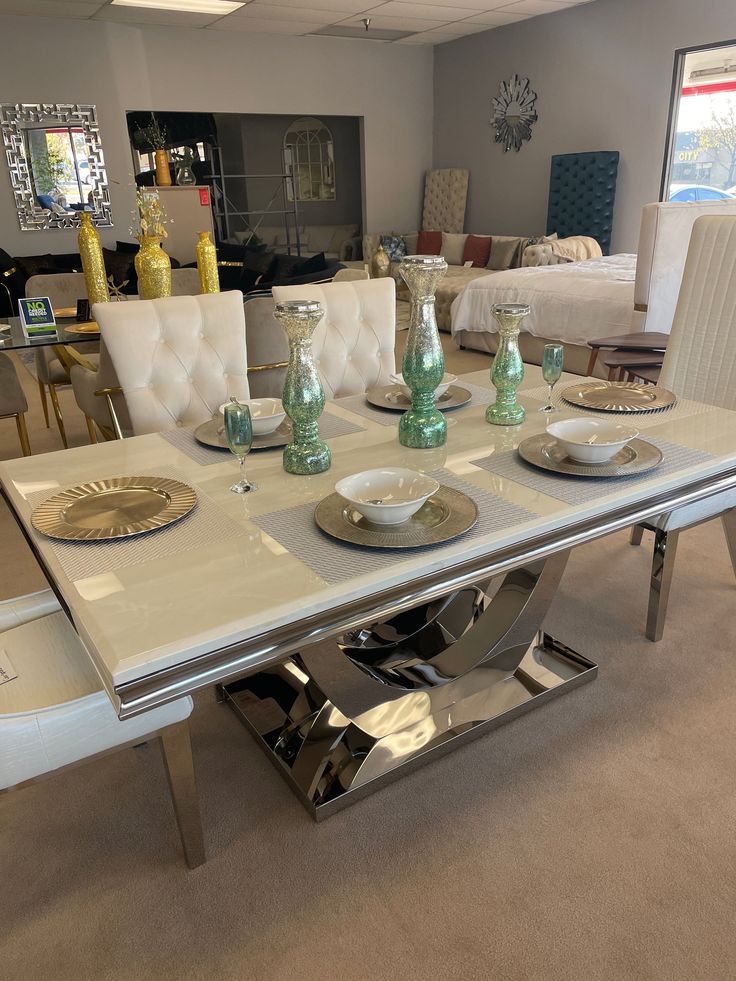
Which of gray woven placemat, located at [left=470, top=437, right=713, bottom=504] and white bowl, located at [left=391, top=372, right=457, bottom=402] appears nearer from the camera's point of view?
gray woven placemat, located at [left=470, top=437, right=713, bottom=504]

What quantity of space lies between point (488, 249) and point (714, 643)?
5.92 m

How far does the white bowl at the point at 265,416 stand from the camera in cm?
167

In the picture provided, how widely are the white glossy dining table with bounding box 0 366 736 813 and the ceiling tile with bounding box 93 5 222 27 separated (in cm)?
560

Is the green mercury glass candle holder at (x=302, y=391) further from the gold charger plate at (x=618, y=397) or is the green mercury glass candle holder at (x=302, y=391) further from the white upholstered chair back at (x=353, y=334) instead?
the white upholstered chair back at (x=353, y=334)

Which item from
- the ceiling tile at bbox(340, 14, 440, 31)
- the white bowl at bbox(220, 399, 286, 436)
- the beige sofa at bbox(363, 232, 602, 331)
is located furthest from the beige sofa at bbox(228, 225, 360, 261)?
the white bowl at bbox(220, 399, 286, 436)

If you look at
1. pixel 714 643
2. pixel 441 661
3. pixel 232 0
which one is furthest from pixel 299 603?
pixel 232 0

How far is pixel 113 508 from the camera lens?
134cm

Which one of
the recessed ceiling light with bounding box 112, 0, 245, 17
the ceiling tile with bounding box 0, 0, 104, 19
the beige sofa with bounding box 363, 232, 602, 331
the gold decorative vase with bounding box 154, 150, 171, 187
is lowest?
the beige sofa with bounding box 363, 232, 602, 331

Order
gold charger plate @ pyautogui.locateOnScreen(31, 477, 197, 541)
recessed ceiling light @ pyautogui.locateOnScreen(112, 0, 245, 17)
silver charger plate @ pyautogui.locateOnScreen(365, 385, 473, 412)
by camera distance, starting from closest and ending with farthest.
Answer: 1. gold charger plate @ pyautogui.locateOnScreen(31, 477, 197, 541)
2. silver charger plate @ pyautogui.locateOnScreen(365, 385, 473, 412)
3. recessed ceiling light @ pyautogui.locateOnScreen(112, 0, 245, 17)

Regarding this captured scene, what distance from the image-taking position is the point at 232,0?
573 cm

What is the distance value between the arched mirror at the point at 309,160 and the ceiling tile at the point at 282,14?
169 centimetres

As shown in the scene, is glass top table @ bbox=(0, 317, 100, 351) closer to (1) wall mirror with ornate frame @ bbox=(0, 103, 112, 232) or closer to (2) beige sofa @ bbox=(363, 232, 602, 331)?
(2) beige sofa @ bbox=(363, 232, 602, 331)

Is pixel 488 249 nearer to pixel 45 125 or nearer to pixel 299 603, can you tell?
pixel 45 125

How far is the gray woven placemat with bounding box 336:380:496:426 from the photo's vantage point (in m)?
1.83
